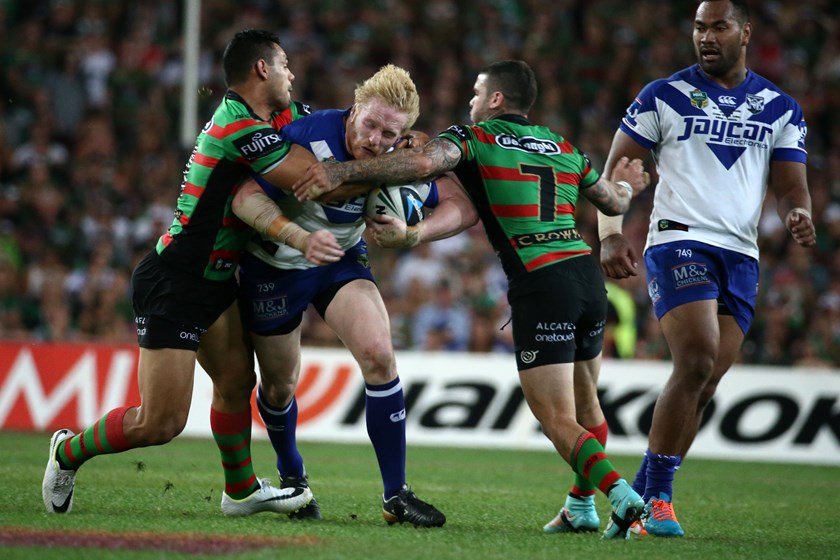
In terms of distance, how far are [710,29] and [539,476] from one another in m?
4.57

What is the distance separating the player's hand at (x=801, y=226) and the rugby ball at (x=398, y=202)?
1955 millimetres

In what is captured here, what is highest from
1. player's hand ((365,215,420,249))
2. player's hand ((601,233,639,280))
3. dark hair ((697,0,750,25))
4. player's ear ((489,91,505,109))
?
dark hair ((697,0,750,25))

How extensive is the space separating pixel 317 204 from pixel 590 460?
1.86 metres

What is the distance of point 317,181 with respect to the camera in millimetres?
5918

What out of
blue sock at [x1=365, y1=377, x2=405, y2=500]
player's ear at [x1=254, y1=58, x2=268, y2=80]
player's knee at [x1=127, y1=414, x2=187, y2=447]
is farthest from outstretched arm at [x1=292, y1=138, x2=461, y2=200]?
player's knee at [x1=127, y1=414, x2=187, y2=447]

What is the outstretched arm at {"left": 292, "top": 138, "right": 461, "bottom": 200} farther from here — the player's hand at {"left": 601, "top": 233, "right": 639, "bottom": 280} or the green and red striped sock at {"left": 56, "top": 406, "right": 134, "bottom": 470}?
the green and red striped sock at {"left": 56, "top": 406, "right": 134, "bottom": 470}

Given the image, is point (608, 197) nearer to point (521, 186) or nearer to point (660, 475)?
point (521, 186)

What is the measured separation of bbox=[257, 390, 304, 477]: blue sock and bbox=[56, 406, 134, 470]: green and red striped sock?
783mm

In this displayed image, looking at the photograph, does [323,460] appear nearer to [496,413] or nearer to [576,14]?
[496,413]

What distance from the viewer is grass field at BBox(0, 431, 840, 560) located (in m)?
5.27

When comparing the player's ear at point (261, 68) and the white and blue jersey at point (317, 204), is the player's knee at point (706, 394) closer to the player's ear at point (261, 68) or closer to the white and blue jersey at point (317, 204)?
the white and blue jersey at point (317, 204)

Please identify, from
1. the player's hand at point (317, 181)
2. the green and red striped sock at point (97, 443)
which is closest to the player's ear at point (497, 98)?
the player's hand at point (317, 181)

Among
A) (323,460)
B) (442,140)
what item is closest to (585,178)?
(442,140)

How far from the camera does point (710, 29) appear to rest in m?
6.70
